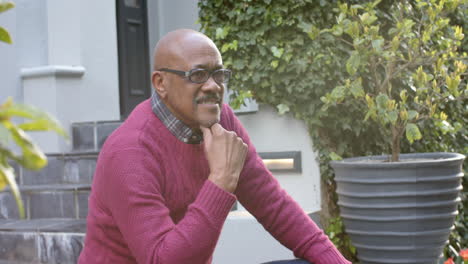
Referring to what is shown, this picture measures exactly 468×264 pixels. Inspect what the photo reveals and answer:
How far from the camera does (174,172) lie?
1.87 meters

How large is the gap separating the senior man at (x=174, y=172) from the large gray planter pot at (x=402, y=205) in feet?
3.78

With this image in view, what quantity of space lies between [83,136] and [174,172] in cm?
296

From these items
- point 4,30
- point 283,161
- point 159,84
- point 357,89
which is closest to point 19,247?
point 283,161

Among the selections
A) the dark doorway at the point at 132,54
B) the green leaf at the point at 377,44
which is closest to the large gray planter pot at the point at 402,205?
the green leaf at the point at 377,44

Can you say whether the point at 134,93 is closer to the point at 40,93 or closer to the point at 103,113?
the point at 103,113

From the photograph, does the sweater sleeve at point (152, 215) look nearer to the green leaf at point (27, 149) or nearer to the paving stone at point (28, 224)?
the green leaf at point (27, 149)

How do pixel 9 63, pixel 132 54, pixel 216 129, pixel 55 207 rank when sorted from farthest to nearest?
pixel 132 54 → pixel 9 63 → pixel 55 207 → pixel 216 129

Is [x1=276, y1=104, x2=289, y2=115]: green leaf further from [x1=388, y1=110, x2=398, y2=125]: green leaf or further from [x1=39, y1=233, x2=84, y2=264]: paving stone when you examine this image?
[x1=39, y1=233, x2=84, y2=264]: paving stone

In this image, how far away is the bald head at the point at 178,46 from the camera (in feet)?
5.97

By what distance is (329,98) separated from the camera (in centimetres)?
335

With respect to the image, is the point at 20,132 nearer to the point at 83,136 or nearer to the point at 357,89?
the point at 357,89

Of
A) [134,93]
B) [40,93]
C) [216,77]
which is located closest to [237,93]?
[40,93]

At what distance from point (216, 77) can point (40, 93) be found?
3241mm

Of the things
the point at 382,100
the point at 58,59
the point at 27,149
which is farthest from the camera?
the point at 58,59
